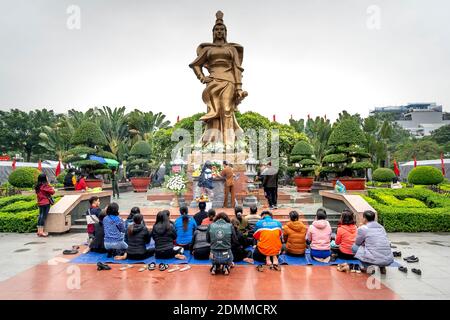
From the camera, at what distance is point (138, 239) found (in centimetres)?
680

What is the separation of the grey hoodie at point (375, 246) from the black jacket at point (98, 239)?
5.35 meters

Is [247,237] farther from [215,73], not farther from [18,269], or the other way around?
[215,73]

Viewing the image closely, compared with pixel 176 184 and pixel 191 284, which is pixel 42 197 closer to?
pixel 176 184

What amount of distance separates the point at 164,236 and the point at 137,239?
554mm

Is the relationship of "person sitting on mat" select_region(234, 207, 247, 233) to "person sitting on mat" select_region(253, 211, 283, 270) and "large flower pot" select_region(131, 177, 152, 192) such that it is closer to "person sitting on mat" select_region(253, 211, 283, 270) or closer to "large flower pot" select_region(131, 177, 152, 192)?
"person sitting on mat" select_region(253, 211, 283, 270)

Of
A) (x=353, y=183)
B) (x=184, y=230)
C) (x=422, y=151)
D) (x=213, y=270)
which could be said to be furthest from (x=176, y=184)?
(x=422, y=151)

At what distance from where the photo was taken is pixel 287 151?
2900 centimetres

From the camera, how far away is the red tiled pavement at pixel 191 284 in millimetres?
5059

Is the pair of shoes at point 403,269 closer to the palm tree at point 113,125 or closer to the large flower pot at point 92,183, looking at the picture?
the large flower pot at point 92,183

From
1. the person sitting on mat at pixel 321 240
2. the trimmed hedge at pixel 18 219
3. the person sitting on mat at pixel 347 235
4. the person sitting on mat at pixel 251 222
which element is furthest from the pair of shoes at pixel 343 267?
the trimmed hedge at pixel 18 219

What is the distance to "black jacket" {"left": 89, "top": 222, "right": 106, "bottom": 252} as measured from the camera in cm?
735
